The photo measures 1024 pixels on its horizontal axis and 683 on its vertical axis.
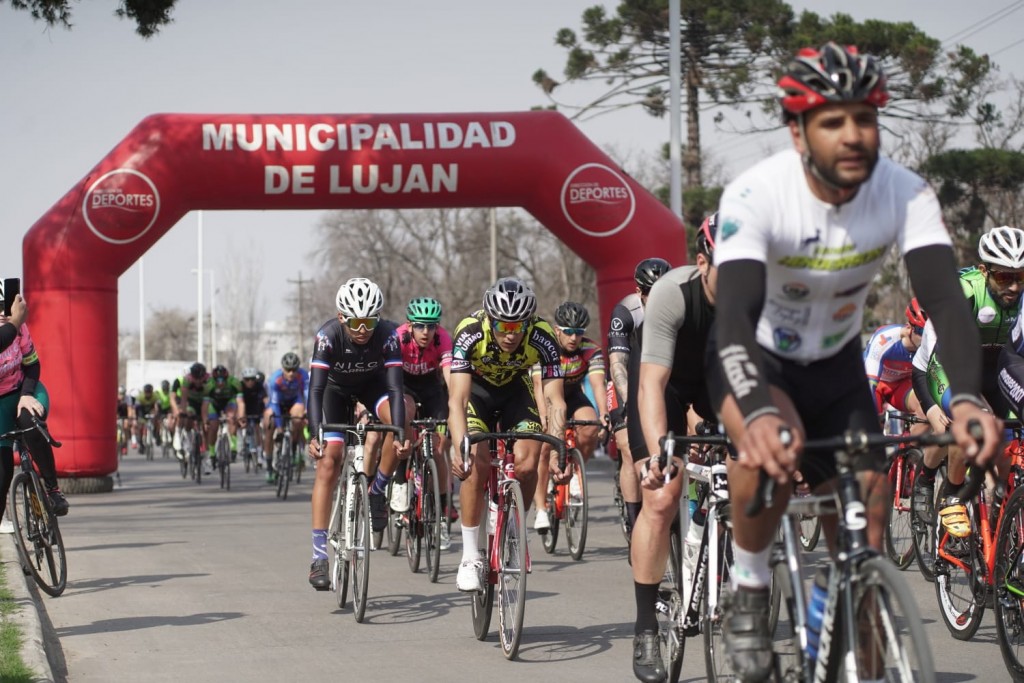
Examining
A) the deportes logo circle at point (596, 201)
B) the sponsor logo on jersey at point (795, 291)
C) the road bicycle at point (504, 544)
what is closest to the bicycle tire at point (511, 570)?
the road bicycle at point (504, 544)

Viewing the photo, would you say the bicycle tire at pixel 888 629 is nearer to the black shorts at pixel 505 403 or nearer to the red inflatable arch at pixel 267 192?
the black shorts at pixel 505 403

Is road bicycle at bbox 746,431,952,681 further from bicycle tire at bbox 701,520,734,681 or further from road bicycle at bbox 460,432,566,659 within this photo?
road bicycle at bbox 460,432,566,659

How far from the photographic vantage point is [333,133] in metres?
19.0

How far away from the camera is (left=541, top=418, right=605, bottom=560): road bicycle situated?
11938mm

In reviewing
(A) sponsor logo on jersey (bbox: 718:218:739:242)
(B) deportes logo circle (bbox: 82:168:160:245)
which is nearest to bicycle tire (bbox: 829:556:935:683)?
(A) sponsor logo on jersey (bbox: 718:218:739:242)

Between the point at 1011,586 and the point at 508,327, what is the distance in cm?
320

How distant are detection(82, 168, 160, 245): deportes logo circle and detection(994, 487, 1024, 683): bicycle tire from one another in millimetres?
14025

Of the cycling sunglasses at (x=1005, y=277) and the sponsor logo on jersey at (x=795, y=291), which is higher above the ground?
the cycling sunglasses at (x=1005, y=277)

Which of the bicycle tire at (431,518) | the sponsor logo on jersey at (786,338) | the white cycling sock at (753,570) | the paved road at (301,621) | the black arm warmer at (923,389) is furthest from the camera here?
the bicycle tire at (431,518)

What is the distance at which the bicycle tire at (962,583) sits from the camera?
746 cm

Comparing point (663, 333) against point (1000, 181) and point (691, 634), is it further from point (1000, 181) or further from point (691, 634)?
point (1000, 181)

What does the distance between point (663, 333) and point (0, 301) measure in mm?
5774

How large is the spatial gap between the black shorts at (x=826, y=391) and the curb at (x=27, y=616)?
3.52 m

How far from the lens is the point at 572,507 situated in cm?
1231
